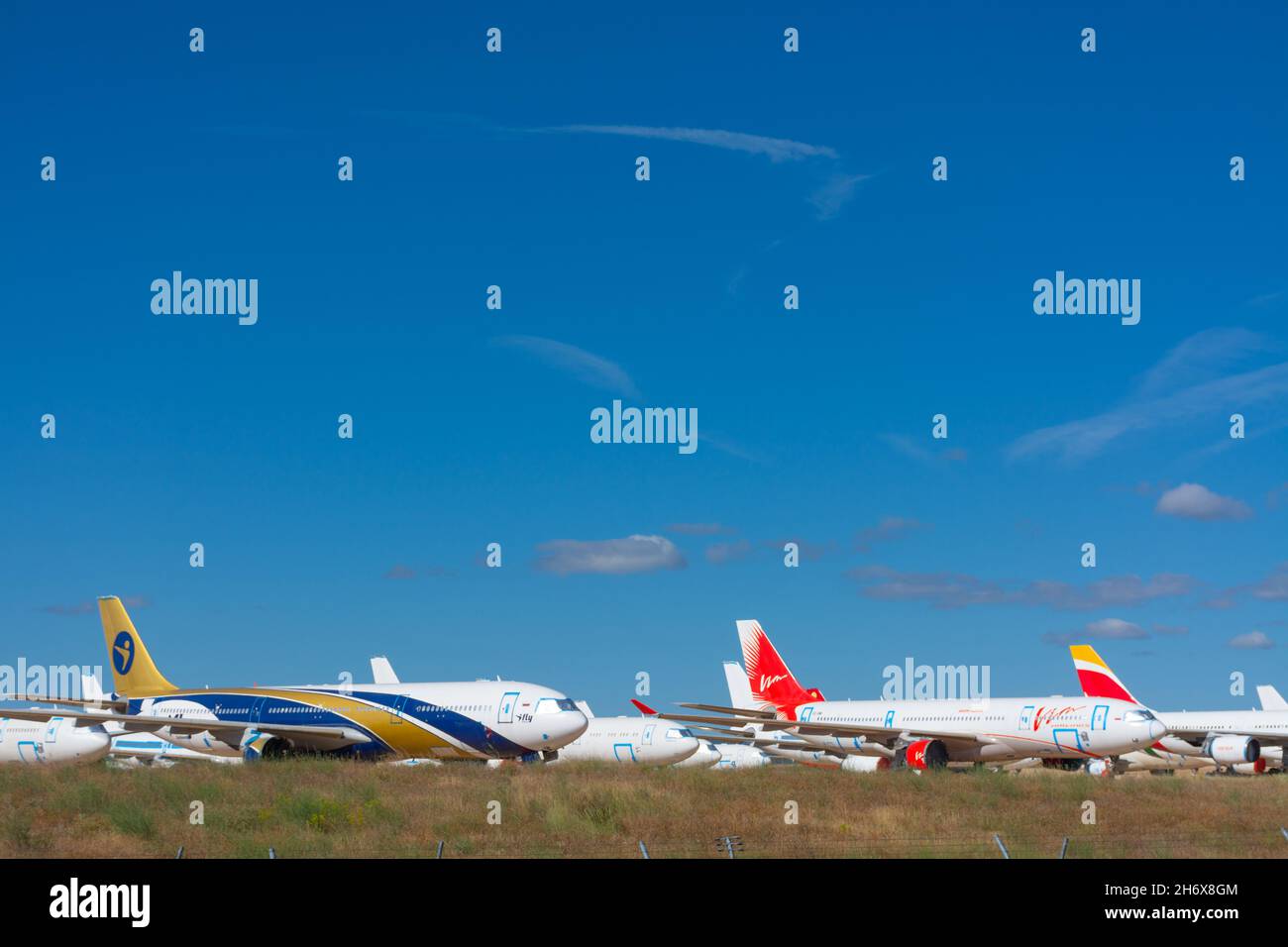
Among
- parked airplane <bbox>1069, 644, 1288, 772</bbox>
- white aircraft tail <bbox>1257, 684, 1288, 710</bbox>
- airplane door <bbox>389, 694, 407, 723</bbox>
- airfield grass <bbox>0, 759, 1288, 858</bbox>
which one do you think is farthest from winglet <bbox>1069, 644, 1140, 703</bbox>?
airplane door <bbox>389, 694, 407, 723</bbox>

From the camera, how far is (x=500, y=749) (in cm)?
4831

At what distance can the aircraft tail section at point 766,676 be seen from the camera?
7238cm

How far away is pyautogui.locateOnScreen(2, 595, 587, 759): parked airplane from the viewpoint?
47875 mm

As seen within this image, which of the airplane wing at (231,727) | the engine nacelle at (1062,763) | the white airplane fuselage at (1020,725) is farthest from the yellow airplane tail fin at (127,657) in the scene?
the engine nacelle at (1062,763)

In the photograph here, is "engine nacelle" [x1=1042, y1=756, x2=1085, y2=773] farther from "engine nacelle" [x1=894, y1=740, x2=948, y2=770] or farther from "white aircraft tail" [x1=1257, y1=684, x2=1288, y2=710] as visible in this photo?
"white aircraft tail" [x1=1257, y1=684, x2=1288, y2=710]

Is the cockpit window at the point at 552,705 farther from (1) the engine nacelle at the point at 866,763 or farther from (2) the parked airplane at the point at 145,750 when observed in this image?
(2) the parked airplane at the point at 145,750

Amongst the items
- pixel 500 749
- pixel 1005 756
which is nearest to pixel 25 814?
pixel 500 749

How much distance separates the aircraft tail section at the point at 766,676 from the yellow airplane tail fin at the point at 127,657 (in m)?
30.8

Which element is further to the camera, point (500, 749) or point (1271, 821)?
point (500, 749)

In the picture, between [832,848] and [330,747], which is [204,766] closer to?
[330,747]

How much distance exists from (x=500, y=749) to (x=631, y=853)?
2194 centimetres

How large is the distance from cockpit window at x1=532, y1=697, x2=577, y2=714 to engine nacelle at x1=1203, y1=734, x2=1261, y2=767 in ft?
125

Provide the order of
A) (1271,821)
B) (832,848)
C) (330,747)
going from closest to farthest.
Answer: (832,848), (1271,821), (330,747)
